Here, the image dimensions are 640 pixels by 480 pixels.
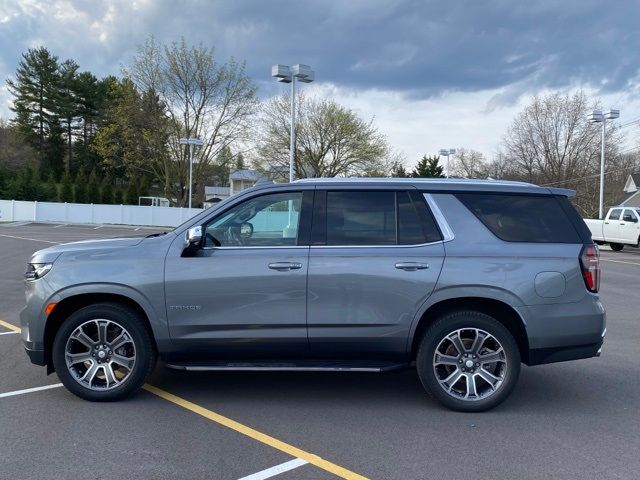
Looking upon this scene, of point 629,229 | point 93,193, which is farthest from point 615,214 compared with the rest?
point 93,193

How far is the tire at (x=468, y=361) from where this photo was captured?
4.82 metres

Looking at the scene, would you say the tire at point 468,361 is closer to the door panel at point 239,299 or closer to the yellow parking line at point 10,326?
the door panel at point 239,299

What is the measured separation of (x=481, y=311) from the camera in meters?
4.96

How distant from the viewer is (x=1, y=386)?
5391 mm

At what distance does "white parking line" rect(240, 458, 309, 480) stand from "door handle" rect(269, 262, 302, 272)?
1.51m

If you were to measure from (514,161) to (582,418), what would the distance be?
55.5 m

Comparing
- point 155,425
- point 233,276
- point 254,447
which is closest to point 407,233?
point 233,276

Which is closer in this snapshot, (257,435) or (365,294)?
(257,435)

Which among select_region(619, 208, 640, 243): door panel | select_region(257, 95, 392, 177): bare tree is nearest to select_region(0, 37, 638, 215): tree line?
select_region(257, 95, 392, 177): bare tree

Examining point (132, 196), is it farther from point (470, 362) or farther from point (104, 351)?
point (470, 362)

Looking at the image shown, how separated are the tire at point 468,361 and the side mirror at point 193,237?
2059 mm

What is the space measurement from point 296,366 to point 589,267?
2588 mm

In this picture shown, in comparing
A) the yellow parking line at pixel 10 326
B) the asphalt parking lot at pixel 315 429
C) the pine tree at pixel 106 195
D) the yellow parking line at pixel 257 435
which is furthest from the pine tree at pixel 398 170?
the yellow parking line at pixel 257 435

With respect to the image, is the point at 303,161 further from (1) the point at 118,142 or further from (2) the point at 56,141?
(2) the point at 56,141
